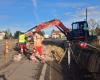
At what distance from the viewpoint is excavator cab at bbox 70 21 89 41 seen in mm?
39469

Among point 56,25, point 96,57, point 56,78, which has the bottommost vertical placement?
point 56,78

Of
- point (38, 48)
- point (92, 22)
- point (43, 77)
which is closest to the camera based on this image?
point (43, 77)

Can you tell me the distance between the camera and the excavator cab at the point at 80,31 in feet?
129

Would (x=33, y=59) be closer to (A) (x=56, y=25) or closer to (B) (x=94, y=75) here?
(B) (x=94, y=75)

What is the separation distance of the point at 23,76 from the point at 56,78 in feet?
5.43

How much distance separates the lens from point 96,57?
15422 mm

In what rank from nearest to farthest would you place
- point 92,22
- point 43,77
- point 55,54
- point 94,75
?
point 94,75 → point 43,77 → point 55,54 → point 92,22

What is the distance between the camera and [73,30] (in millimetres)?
40844

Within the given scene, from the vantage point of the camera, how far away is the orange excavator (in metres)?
39.4

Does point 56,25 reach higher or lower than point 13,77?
higher

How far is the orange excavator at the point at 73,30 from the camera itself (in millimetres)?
39375

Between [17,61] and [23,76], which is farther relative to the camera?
[17,61]

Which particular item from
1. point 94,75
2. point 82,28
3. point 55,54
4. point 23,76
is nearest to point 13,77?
point 23,76

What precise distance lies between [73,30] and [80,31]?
1.17 metres
